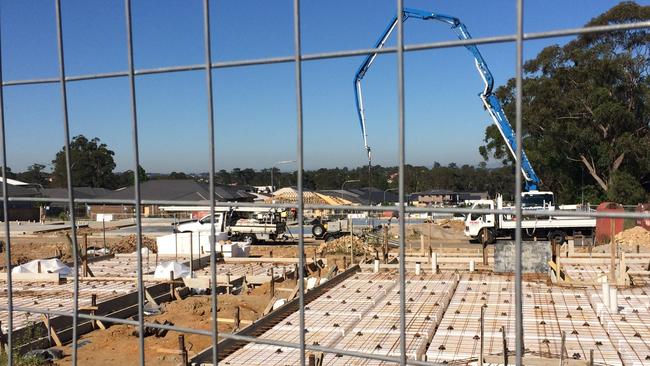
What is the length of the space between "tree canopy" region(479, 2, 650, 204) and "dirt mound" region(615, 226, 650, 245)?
620 centimetres

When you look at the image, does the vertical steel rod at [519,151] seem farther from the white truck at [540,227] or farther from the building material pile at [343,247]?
the white truck at [540,227]

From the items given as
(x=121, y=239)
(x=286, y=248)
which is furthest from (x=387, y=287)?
(x=121, y=239)

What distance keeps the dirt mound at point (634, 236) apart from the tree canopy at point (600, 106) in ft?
20.3

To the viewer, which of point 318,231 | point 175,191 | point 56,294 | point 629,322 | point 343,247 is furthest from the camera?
point 175,191

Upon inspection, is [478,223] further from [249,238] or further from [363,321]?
[363,321]

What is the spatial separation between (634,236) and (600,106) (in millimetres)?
7646

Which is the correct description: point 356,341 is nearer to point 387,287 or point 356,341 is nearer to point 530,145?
point 387,287

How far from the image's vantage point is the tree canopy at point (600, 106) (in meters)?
27.2

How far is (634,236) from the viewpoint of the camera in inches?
858

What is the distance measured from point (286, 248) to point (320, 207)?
1962cm

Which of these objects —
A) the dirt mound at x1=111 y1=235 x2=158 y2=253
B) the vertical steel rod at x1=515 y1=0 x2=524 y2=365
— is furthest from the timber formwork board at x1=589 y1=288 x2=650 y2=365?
the dirt mound at x1=111 y1=235 x2=158 y2=253

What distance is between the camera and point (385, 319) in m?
9.18

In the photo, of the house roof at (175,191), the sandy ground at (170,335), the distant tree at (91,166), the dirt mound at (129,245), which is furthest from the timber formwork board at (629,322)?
the distant tree at (91,166)

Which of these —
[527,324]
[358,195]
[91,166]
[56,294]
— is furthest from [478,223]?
[91,166]
